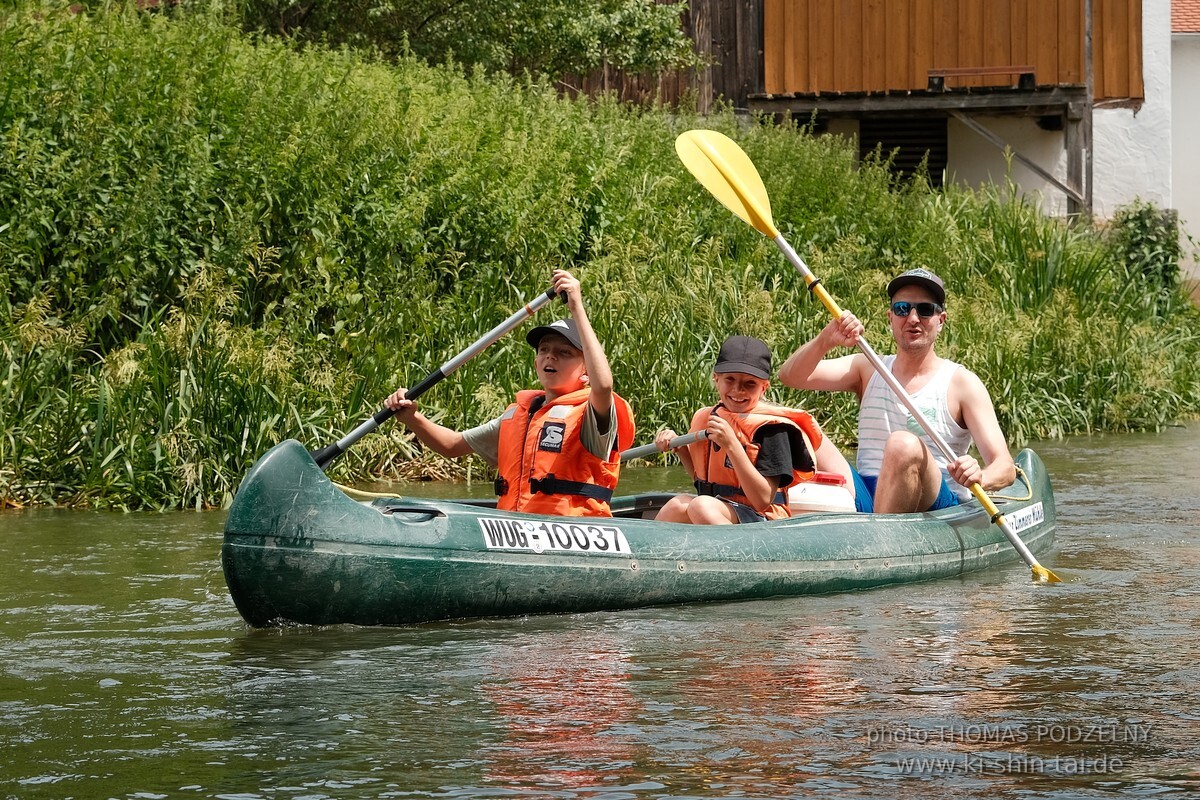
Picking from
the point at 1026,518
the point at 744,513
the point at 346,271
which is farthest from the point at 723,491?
the point at 346,271

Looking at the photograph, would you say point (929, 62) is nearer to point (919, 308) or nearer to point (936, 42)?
point (936, 42)

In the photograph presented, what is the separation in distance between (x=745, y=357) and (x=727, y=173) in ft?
6.00

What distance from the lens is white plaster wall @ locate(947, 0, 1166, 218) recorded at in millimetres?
17062

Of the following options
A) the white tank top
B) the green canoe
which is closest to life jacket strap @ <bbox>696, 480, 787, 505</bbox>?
the green canoe

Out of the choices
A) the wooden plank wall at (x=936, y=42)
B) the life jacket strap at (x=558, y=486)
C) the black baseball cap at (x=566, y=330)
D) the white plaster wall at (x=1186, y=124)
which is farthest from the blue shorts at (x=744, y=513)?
the white plaster wall at (x=1186, y=124)

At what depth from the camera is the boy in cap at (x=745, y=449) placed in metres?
5.97

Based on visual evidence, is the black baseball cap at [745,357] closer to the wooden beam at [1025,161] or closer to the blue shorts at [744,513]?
the blue shorts at [744,513]

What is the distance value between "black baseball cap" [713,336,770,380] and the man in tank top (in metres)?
0.32

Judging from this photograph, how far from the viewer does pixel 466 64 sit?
578 inches

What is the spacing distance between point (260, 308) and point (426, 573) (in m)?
4.81

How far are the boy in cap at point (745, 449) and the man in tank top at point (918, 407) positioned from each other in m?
0.36

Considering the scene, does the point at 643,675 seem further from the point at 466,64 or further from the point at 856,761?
the point at 466,64

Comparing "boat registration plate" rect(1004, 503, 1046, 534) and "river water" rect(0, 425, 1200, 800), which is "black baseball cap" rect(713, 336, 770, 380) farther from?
"boat registration plate" rect(1004, 503, 1046, 534)

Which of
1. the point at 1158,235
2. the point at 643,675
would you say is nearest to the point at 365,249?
the point at 643,675
